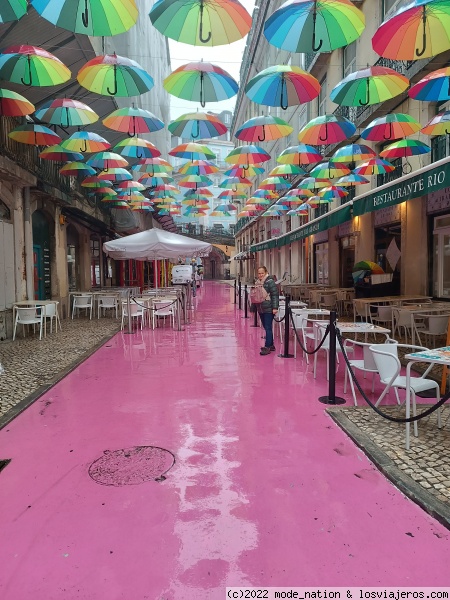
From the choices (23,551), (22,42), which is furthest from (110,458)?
(22,42)

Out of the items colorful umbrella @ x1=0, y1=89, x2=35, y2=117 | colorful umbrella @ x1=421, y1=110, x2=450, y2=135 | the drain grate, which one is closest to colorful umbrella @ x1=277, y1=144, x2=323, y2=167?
colorful umbrella @ x1=421, y1=110, x2=450, y2=135

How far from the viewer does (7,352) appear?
336 inches

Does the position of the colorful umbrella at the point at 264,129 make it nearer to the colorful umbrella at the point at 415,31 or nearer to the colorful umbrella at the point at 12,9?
the colorful umbrella at the point at 415,31

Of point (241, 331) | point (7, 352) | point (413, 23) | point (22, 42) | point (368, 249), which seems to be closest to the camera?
point (413, 23)

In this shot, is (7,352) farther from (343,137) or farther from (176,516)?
(343,137)

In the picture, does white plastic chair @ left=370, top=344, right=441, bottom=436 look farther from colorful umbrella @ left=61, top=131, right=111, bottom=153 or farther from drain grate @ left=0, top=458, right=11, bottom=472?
colorful umbrella @ left=61, top=131, right=111, bottom=153

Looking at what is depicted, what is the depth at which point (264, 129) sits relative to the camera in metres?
9.73

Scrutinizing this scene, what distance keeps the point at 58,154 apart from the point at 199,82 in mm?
5239

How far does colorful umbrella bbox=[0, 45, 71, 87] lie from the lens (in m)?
6.68

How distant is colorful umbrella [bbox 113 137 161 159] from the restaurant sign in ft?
20.0

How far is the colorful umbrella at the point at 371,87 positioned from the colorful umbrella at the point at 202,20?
3.43 metres

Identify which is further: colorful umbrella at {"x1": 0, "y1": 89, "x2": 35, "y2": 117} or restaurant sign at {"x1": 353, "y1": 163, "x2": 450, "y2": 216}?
colorful umbrella at {"x1": 0, "y1": 89, "x2": 35, "y2": 117}

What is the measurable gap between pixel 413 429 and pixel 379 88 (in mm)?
6664

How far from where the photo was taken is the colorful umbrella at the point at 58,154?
10523mm
